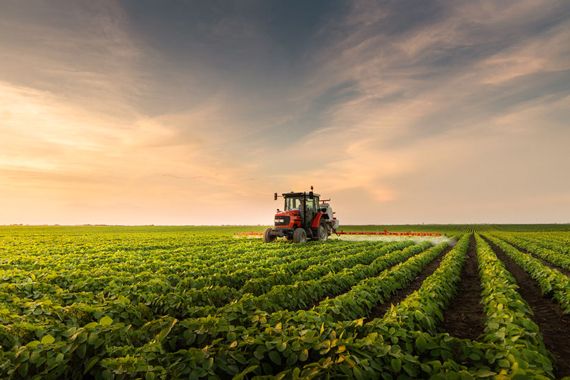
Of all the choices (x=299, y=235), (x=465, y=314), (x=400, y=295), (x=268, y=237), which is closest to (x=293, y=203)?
(x=299, y=235)

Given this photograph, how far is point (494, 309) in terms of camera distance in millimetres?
6879

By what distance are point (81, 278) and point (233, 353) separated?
855cm

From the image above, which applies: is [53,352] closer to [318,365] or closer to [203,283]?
[318,365]

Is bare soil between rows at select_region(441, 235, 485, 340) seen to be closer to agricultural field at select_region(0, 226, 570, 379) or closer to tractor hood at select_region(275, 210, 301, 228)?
agricultural field at select_region(0, 226, 570, 379)

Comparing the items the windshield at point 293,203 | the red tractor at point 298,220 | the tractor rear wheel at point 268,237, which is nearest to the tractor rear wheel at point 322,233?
the red tractor at point 298,220

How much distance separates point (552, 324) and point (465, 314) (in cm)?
196

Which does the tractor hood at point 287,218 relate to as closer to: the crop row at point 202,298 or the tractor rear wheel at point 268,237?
the tractor rear wheel at point 268,237

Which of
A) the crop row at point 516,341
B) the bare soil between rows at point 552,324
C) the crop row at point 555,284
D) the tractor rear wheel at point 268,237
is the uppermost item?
the tractor rear wheel at point 268,237

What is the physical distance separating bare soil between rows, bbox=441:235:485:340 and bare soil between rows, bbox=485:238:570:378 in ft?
4.11

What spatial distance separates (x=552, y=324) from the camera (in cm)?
839

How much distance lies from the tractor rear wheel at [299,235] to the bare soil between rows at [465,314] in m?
11.9

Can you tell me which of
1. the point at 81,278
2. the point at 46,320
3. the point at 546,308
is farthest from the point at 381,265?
the point at 46,320

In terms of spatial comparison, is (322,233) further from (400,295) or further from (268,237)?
(400,295)

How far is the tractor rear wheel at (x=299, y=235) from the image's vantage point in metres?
23.4
